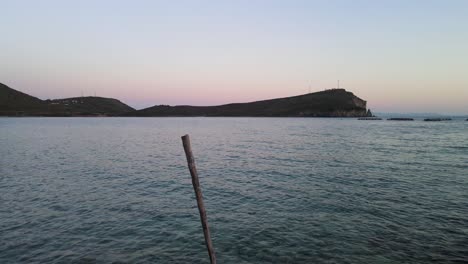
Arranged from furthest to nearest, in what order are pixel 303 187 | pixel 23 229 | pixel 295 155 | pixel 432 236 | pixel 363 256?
pixel 295 155
pixel 303 187
pixel 23 229
pixel 432 236
pixel 363 256

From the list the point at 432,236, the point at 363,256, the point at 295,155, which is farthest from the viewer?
the point at 295,155

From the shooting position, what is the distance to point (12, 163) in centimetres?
3922

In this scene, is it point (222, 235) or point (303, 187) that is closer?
point (222, 235)

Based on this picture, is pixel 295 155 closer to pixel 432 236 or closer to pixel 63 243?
pixel 432 236

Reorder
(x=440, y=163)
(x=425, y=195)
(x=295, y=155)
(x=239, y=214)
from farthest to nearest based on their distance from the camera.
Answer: (x=295, y=155), (x=440, y=163), (x=425, y=195), (x=239, y=214)

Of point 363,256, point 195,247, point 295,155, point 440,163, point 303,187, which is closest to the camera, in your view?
point 363,256

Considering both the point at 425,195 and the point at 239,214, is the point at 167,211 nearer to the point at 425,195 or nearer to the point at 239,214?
the point at 239,214

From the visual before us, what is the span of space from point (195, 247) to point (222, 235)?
1.96m

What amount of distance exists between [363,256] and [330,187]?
44.5 feet

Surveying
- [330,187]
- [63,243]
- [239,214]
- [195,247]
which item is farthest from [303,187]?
[63,243]

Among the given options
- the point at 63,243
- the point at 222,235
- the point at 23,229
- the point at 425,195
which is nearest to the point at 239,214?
the point at 222,235

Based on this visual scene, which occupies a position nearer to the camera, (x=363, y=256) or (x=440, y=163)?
(x=363, y=256)

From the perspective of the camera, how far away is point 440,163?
38375 mm

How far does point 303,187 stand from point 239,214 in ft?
30.3
